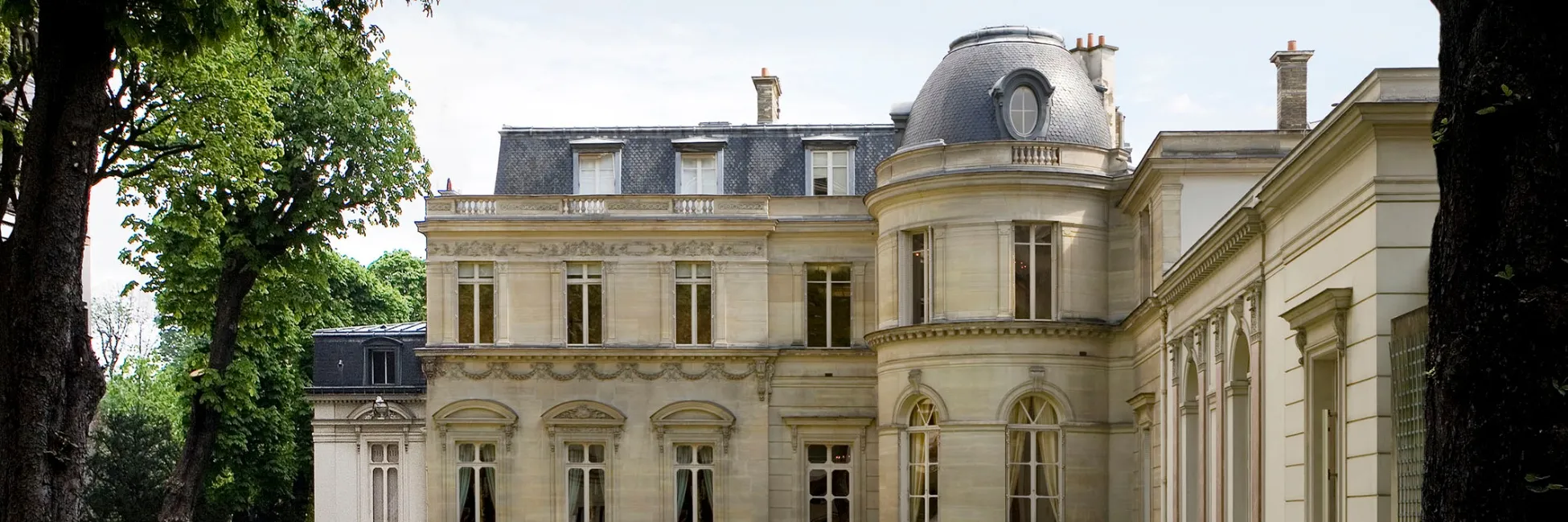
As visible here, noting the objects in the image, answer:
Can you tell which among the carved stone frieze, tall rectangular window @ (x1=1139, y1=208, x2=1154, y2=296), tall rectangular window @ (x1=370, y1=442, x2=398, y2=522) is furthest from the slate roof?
tall rectangular window @ (x1=370, y1=442, x2=398, y2=522)

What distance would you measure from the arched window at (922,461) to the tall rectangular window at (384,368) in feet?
49.4

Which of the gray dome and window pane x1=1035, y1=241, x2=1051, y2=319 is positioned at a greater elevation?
the gray dome

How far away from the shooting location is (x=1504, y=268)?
7.06 m

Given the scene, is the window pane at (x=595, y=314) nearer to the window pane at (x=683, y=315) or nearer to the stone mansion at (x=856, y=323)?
the stone mansion at (x=856, y=323)

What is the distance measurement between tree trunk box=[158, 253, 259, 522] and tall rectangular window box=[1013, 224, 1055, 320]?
521 inches

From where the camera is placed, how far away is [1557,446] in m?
6.97

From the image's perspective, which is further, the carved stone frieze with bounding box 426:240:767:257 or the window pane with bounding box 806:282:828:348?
the window pane with bounding box 806:282:828:348

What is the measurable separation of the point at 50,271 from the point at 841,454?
2192cm

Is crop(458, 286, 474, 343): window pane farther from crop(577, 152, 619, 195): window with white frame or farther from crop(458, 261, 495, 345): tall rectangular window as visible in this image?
crop(577, 152, 619, 195): window with white frame

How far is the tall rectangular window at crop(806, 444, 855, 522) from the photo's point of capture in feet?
114

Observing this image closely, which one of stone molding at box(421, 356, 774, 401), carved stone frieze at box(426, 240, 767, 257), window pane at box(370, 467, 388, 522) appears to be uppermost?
carved stone frieze at box(426, 240, 767, 257)

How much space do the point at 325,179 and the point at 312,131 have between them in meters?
0.90

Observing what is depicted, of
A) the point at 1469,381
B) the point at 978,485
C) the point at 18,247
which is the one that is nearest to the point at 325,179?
the point at 978,485

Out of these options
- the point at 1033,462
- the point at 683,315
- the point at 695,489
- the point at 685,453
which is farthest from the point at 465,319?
the point at 1033,462
